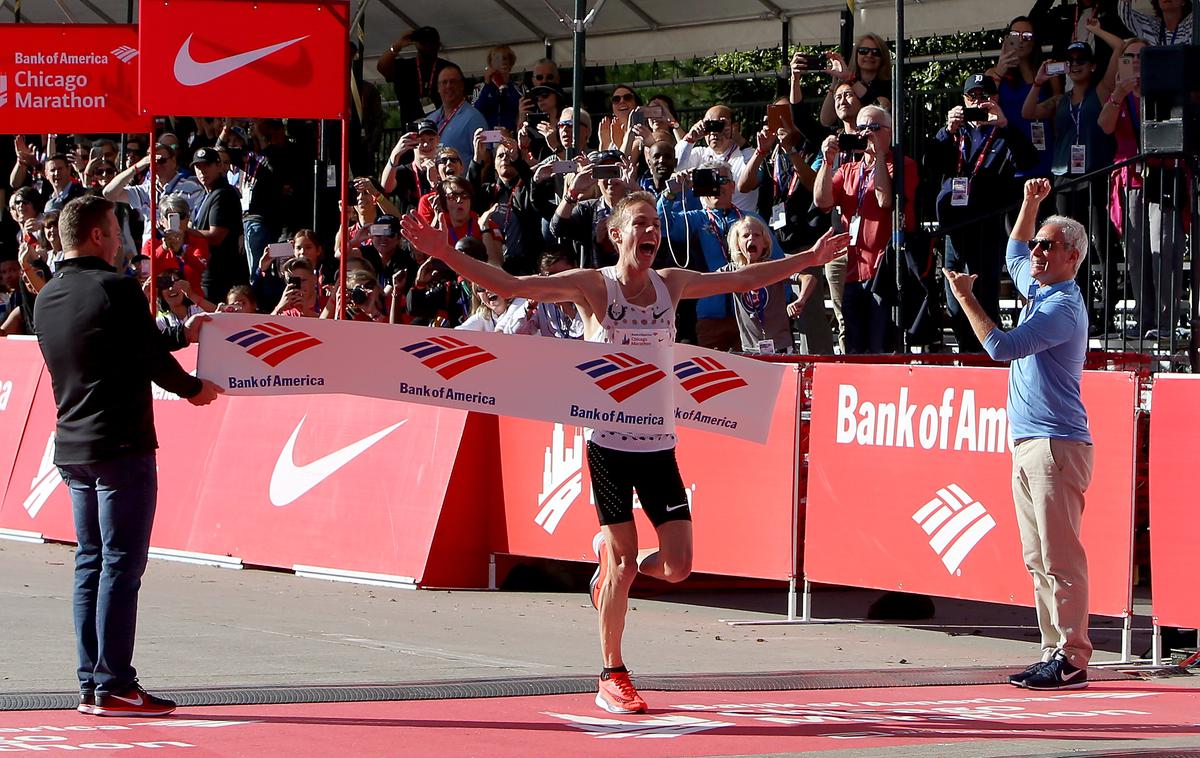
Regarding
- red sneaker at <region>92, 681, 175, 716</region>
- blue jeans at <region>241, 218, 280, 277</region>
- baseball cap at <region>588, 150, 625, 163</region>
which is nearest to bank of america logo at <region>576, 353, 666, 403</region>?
red sneaker at <region>92, 681, 175, 716</region>

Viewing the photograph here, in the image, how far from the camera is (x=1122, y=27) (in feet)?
45.2

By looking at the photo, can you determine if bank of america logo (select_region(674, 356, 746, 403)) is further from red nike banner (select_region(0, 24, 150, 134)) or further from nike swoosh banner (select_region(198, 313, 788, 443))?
red nike banner (select_region(0, 24, 150, 134))

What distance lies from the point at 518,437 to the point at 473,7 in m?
10.6

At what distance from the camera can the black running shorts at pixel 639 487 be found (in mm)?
7180

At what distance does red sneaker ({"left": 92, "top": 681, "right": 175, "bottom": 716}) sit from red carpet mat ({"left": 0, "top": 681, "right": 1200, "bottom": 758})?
0.17ft

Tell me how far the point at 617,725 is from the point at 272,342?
2.17 meters

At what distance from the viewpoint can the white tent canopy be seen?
17156mm

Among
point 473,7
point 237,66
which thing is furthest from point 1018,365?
point 473,7

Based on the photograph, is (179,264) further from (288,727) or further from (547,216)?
(288,727)

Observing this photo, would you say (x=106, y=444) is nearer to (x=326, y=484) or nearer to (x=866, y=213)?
(x=326, y=484)

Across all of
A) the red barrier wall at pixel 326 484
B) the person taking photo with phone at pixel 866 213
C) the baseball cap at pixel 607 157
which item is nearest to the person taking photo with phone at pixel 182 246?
the red barrier wall at pixel 326 484

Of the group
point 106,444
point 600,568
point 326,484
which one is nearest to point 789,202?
point 326,484

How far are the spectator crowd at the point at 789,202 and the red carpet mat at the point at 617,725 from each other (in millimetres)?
4620

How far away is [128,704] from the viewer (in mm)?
6734
